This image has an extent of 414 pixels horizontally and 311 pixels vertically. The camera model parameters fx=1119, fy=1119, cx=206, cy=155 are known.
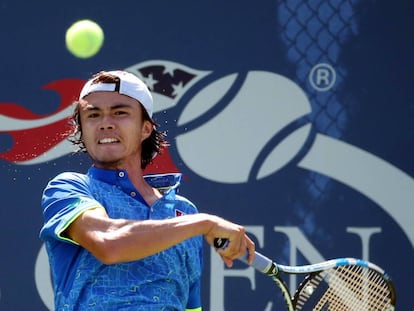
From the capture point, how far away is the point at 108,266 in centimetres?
295

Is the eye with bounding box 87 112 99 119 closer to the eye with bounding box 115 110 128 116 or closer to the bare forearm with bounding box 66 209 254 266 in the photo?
the eye with bounding box 115 110 128 116

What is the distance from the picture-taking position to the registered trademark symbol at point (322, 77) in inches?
212

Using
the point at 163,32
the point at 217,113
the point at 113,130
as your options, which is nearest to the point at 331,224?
the point at 217,113

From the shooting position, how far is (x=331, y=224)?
5355 mm

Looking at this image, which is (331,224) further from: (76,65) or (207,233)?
(207,233)

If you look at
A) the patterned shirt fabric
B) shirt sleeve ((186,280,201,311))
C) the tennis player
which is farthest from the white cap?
shirt sleeve ((186,280,201,311))

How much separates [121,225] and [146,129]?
0.53 meters

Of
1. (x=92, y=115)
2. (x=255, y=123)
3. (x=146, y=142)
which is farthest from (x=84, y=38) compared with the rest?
(x=92, y=115)

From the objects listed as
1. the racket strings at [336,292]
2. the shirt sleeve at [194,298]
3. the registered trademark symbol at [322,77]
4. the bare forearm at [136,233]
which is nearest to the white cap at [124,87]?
the bare forearm at [136,233]

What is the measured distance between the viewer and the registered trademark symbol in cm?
538

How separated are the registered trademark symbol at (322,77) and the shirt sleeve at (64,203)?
2498 millimetres

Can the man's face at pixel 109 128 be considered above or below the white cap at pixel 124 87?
below

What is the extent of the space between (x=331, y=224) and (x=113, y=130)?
2402mm

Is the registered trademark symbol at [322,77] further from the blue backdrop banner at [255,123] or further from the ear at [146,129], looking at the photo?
the ear at [146,129]
